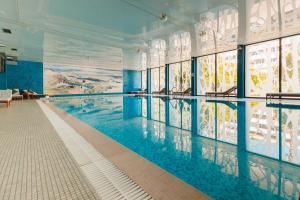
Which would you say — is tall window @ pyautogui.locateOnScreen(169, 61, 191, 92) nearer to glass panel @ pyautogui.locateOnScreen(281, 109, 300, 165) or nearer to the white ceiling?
the white ceiling

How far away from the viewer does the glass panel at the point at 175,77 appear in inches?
686

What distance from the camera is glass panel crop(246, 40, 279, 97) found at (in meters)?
10.7

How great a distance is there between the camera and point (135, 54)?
15648 millimetres

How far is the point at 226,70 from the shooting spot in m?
13.2

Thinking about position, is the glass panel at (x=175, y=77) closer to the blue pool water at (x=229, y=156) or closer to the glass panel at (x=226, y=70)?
the glass panel at (x=226, y=70)

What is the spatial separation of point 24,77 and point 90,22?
10854 millimetres

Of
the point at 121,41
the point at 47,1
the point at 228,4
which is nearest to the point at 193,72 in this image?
the point at 121,41

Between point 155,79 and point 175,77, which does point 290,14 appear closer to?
point 175,77

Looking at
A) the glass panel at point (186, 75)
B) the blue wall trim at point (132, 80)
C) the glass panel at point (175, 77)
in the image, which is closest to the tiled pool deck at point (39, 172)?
the glass panel at point (186, 75)

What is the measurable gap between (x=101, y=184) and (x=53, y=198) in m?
0.36

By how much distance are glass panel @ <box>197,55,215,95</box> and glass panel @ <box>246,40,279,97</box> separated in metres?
2.80

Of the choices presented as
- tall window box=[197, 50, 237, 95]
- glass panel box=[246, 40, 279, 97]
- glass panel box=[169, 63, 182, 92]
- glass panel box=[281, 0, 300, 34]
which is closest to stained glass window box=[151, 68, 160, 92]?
glass panel box=[169, 63, 182, 92]

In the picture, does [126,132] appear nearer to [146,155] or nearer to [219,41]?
[146,155]

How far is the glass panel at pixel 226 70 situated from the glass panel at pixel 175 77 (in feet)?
14.1
